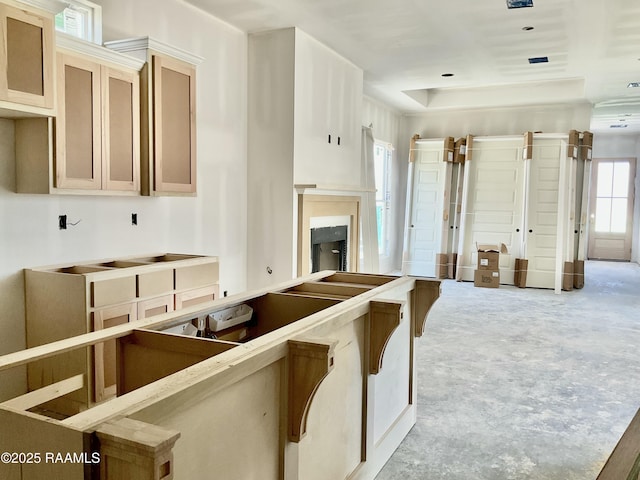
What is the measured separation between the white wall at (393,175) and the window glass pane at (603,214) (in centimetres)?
584

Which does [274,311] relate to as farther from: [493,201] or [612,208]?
[612,208]

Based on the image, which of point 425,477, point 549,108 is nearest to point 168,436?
point 425,477

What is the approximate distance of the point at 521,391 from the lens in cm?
401

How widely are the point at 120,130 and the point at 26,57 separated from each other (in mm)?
841

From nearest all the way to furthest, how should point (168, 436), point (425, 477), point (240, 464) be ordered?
1. point (168, 436)
2. point (240, 464)
3. point (425, 477)

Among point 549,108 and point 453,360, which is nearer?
point 453,360

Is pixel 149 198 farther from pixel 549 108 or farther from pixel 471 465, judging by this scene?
pixel 549 108

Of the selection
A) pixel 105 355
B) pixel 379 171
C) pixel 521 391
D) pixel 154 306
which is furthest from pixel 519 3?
pixel 379 171

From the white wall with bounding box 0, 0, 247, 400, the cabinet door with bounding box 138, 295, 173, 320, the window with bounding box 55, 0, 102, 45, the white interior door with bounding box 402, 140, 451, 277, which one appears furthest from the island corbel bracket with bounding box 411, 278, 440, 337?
the white interior door with bounding box 402, 140, 451, 277

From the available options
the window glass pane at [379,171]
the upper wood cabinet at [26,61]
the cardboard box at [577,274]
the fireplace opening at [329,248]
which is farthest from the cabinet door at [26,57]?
the cardboard box at [577,274]

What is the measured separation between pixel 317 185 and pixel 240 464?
13.4ft

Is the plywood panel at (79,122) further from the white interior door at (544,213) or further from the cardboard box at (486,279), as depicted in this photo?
the white interior door at (544,213)

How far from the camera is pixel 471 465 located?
2879 mm

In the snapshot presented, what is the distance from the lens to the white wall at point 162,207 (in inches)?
130
